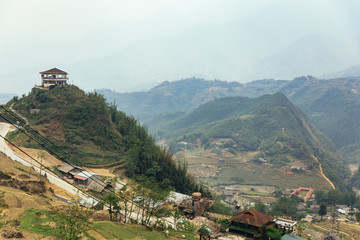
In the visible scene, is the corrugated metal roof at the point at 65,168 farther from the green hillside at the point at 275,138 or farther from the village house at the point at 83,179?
the green hillside at the point at 275,138

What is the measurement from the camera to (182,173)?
64750 millimetres

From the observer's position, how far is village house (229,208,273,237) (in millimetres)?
38969

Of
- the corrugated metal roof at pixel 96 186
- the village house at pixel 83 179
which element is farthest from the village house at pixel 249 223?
the village house at pixel 83 179

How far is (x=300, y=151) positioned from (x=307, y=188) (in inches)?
1213

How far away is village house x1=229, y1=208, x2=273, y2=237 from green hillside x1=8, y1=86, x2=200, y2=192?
21.4m

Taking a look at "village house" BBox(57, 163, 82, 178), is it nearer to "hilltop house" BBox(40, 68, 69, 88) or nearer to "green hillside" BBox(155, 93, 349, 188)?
"hilltop house" BBox(40, 68, 69, 88)

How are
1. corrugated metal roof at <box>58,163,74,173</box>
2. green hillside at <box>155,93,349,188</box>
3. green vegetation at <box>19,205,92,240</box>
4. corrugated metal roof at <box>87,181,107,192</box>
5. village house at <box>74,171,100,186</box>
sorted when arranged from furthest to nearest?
1. green hillside at <box>155,93,349,188</box>
2. corrugated metal roof at <box>58,163,74,173</box>
3. village house at <box>74,171,100,186</box>
4. corrugated metal roof at <box>87,181,107,192</box>
5. green vegetation at <box>19,205,92,240</box>

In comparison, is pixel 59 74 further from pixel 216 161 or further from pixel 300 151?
pixel 300 151

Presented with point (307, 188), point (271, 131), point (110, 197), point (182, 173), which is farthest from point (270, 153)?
point (110, 197)

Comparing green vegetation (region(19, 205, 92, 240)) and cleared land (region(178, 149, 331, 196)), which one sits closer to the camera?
green vegetation (region(19, 205, 92, 240))

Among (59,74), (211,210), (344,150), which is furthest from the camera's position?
(344,150)

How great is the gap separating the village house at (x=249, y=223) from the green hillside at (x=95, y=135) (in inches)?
841

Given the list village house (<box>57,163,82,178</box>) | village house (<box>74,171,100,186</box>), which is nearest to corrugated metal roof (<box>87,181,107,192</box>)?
village house (<box>74,171,100,186</box>)

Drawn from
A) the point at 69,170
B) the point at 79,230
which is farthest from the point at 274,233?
the point at 69,170
